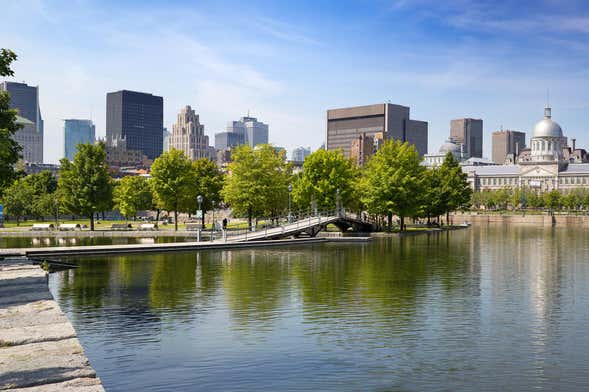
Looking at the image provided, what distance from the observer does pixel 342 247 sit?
68.0 metres

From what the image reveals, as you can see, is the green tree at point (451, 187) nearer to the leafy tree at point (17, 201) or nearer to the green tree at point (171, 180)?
the green tree at point (171, 180)

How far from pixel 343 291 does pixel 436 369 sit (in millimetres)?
15026

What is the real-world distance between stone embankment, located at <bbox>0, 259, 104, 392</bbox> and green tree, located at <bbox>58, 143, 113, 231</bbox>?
6462 centimetres

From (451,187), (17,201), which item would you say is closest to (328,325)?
(451,187)

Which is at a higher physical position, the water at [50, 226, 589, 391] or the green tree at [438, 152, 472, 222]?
the green tree at [438, 152, 472, 222]

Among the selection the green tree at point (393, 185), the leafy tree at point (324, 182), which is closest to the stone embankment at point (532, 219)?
the green tree at point (393, 185)

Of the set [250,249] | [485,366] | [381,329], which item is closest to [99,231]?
[250,249]

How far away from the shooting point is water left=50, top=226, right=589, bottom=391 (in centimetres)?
2031

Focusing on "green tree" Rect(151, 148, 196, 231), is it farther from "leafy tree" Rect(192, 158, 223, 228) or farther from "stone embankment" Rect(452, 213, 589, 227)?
"stone embankment" Rect(452, 213, 589, 227)

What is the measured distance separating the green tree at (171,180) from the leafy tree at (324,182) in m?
16.1

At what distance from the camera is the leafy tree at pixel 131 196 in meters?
→ 130

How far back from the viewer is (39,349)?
64.0ft

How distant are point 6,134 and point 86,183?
52.9 m

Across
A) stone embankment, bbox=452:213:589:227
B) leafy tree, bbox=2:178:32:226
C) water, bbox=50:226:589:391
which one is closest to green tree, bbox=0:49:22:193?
water, bbox=50:226:589:391
